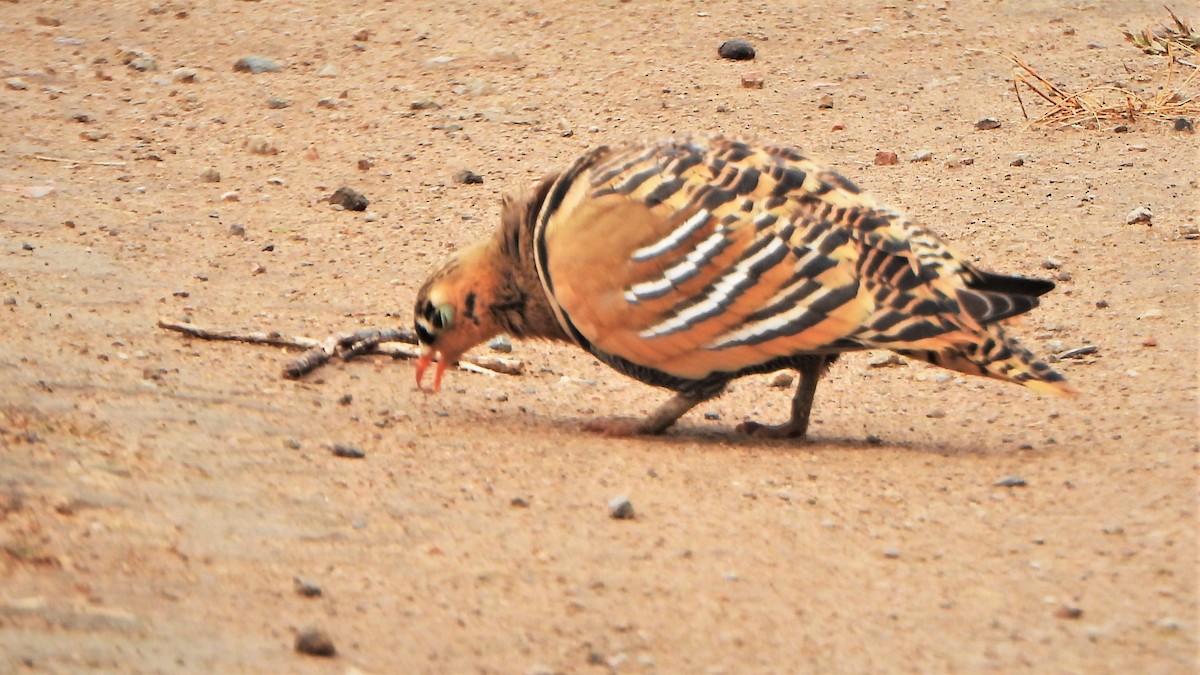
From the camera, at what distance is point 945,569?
4.16m

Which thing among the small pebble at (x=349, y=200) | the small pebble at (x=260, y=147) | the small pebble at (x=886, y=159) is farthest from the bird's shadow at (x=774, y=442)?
the small pebble at (x=260, y=147)

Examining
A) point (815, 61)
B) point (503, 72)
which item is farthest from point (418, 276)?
point (815, 61)

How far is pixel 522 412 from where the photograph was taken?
5945 millimetres

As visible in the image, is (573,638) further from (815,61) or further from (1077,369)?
(815,61)

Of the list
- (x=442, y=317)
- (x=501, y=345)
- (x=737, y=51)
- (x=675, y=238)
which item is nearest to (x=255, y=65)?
(x=737, y=51)

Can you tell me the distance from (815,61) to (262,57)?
4.11 metres

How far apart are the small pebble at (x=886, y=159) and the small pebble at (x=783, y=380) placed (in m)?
2.99

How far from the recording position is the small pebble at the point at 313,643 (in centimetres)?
345

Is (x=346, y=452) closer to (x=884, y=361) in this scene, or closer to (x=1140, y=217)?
(x=884, y=361)

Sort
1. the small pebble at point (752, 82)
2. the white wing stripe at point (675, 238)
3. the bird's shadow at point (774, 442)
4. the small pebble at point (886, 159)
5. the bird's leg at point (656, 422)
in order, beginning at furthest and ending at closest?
the small pebble at point (752, 82) → the small pebble at point (886, 159) → the bird's leg at point (656, 422) → the bird's shadow at point (774, 442) → the white wing stripe at point (675, 238)

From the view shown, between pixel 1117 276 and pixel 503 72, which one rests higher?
pixel 1117 276

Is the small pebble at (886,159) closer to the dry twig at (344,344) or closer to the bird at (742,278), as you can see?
the dry twig at (344,344)

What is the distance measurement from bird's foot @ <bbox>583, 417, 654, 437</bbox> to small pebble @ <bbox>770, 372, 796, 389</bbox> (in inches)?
42.9

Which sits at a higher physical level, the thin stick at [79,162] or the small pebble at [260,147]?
the thin stick at [79,162]
